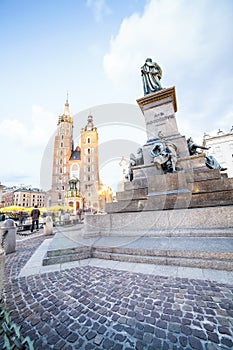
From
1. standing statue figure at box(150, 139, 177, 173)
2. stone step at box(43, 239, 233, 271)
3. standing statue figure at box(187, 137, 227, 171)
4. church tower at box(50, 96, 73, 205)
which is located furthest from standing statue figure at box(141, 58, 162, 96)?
church tower at box(50, 96, 73, 205)

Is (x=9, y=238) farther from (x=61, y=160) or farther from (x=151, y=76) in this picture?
(x=61, y=160)

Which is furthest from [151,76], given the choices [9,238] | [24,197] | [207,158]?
[24,197]

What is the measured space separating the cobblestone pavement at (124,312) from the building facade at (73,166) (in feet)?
158

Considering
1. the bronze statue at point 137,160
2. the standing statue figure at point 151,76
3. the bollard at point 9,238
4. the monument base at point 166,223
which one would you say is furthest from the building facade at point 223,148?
the bollard at point 9,238

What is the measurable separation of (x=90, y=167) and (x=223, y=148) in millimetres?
43442

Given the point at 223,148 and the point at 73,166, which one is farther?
the point at 73,166

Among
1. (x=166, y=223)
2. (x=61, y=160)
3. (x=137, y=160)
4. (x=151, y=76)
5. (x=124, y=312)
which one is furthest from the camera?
(x=61, y=160)

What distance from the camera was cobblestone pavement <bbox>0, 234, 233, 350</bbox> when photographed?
4.91ft

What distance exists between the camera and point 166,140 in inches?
276

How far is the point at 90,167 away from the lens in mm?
58594

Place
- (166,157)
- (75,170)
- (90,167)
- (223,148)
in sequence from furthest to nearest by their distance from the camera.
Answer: (75,170) < (90,167) < (223,148) < (166,157)

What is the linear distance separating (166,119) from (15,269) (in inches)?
326

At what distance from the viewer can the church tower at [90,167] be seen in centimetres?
5422

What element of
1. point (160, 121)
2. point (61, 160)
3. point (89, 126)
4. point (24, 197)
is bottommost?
point (160, 121)
